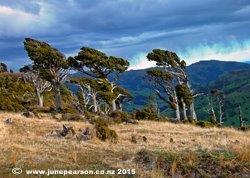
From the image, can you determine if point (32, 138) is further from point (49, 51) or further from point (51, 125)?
point (49, 51)

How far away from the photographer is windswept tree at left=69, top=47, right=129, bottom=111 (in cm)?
6278

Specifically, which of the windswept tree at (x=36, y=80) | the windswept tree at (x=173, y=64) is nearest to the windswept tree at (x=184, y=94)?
the windswept tree at (x=173, y=64)

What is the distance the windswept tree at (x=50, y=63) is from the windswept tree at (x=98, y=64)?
1572 millimetres

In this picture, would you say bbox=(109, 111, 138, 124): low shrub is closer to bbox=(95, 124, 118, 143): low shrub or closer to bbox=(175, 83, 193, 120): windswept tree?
bbox=(175, 83, 193, 120): windswept tree

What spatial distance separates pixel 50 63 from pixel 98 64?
6.49 metres

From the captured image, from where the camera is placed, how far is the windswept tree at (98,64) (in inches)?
2472

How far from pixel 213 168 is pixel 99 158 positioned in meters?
4.01

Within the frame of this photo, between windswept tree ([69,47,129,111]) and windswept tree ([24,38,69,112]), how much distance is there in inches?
61.9

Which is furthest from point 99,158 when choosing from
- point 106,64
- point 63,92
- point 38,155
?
point 63,92

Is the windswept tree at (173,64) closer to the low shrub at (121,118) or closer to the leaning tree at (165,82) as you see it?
the leaning tree at (165,82)

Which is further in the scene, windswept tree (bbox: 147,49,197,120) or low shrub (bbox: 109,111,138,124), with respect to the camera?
windswept tree (bbox: 147,49,197,120)

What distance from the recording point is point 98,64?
6306cm

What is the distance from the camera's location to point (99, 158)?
1672 centimetres

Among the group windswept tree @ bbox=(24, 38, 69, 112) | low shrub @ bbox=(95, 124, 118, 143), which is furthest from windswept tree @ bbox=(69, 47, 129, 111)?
low shrub @ bbox=(95, 124, 118, 143)
